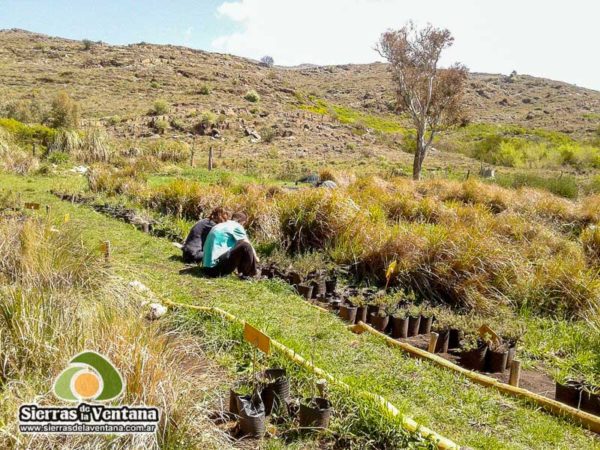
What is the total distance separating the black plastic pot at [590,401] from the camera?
392 cm

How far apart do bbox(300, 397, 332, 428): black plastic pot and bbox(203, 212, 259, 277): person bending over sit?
143 inches

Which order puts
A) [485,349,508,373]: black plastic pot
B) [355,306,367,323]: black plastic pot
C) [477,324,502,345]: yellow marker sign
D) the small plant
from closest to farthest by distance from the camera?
[485,349,508,373]: black plastic pot
[477,324,502,345]: yellow marker sign
[355,306,367,323]: black plastic pot
the small plant

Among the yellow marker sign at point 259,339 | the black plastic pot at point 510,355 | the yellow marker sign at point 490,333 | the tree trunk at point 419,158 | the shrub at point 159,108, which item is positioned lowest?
the black plastic pot at point 510,355

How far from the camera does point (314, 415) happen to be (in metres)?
3.05

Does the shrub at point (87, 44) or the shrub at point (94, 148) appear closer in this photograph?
the shrub at point (94, 148)

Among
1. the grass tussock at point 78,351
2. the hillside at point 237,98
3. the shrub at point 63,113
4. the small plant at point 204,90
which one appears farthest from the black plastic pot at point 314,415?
the small plant at point 204,90

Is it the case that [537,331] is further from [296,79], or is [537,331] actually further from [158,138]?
[296,79]

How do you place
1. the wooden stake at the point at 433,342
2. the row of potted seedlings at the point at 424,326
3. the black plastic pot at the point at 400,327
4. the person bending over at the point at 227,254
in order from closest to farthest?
the row of potted seedlings at the point at 424,326
the wooden stake at the point at 433,342
the black plastic pot at the point at 400,327
the person bending over at the point at 227,254

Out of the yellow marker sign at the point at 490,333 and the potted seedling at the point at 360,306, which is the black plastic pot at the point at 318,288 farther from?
the yellow marker sign at the point at 490,333

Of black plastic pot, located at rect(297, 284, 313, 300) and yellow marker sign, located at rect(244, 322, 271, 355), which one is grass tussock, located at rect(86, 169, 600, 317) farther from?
yellow marker sign, located at rect(244, 322, 271, 355)

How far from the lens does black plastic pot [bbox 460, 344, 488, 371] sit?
470 centimetres

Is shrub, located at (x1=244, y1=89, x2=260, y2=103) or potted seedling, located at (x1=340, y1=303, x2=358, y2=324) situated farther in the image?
shrub, located at (x1=244, y1=89, x2=260, y2=103)

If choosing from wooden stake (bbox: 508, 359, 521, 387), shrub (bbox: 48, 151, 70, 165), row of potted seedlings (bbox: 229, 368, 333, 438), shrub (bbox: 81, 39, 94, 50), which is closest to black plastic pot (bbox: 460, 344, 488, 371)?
wooden stake (bbox: 508, 359, 521, 387)

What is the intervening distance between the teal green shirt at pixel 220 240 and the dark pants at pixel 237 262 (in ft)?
0.44
